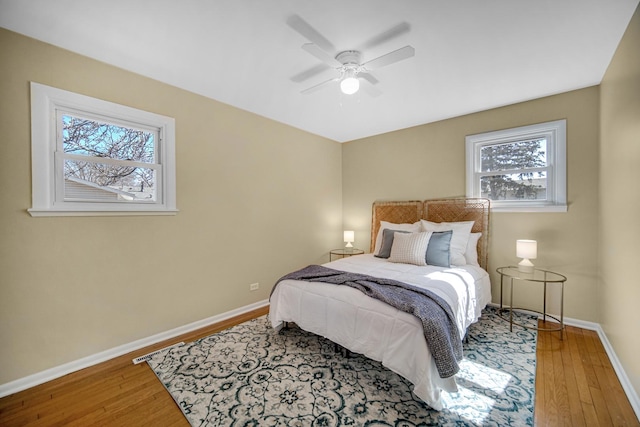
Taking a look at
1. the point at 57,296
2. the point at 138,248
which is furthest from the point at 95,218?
the point at 57,296

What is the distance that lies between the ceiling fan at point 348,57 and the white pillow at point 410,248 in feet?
5.50

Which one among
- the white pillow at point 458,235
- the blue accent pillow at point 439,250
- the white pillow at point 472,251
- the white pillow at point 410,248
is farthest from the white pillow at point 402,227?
the white pillow at point 472,251

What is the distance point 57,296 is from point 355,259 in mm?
2897

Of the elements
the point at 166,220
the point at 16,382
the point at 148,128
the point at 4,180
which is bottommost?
the point at 16,382

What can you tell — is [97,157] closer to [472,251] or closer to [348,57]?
[348,57]

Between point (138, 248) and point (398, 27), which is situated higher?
point (398, 27)

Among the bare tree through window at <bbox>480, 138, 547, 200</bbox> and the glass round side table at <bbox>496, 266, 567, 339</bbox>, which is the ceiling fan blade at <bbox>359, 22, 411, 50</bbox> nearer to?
the bare tree through window at <bbox>480, 138, 547, 200</bbox>

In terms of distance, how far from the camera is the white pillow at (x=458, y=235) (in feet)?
10.4

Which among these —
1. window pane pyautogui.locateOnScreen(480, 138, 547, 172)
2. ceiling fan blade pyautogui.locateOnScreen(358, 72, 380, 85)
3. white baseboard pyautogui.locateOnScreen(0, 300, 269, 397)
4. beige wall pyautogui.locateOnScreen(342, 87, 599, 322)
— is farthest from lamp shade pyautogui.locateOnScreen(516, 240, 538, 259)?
white baseboard pyautogui.locateOnScreen(0, 300, 269, 397)

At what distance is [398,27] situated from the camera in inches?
76.0

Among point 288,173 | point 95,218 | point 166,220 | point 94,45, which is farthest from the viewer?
point 288,173

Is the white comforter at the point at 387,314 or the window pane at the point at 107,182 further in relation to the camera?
the window pane at the point at 107,182

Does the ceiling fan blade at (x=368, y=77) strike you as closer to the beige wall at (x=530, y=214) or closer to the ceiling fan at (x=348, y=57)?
the ceiling fan at (x=348, y=57)

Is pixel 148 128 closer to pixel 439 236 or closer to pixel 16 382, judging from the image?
pixel 16 382
